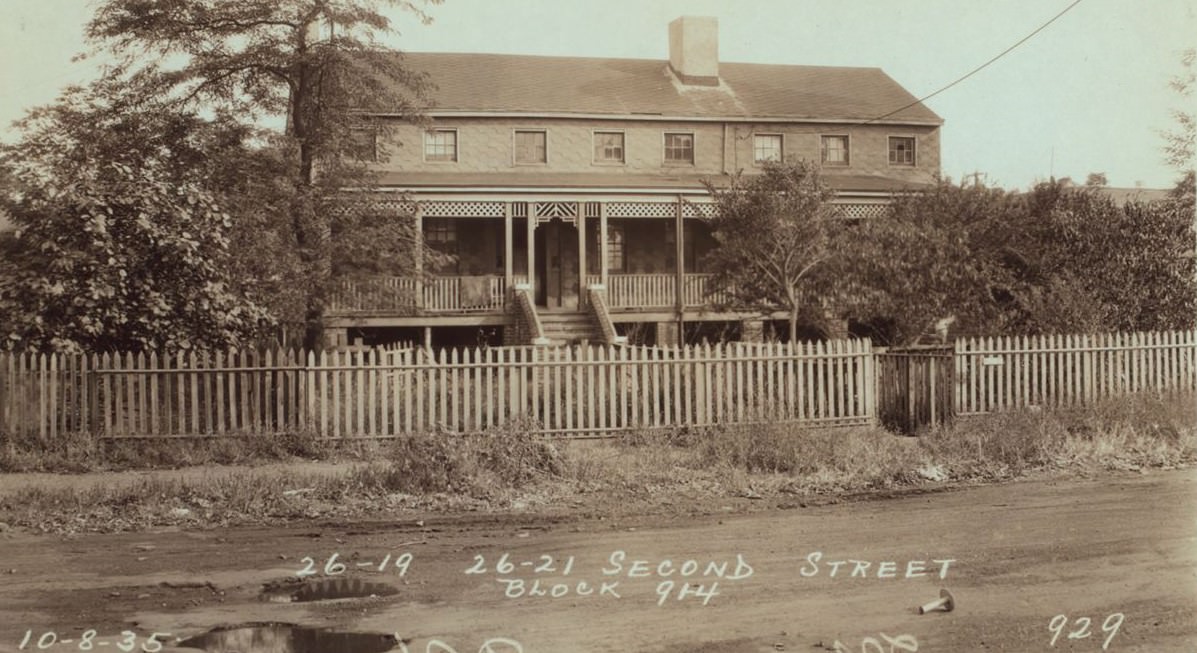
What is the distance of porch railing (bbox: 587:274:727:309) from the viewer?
2486 cm

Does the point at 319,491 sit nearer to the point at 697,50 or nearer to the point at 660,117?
the point at 660,117

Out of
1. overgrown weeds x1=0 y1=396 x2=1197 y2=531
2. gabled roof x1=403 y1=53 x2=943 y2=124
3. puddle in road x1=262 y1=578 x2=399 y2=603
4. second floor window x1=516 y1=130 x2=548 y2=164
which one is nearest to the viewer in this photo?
puddle in road x1=262 y1=578 x2=399 y2=603

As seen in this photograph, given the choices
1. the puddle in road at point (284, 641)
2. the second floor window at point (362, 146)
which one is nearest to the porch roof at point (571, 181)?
the second floor window at point (362, 146)

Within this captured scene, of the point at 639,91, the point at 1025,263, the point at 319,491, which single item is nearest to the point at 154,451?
the point at 319,491

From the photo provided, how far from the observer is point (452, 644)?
5371 mm

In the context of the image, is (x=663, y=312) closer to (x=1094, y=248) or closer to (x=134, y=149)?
(x=1094, y=248)

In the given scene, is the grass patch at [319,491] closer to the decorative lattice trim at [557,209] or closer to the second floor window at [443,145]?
the decorative lattice trim at [557,209]

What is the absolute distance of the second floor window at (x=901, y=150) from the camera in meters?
29.5

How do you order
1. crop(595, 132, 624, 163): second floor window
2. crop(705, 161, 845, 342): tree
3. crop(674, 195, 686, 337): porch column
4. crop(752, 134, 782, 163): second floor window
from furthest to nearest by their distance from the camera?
crop(752, 134, 782, 163): second floor window → crop(595, 132, 624, 163): second floor window → crop(674, 195, 686, 337): porch column → crop(705, 161, 845, 342): tree

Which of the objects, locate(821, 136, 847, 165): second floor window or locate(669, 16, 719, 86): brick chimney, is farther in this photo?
locate(669, 16, 719, 86): brick chimney

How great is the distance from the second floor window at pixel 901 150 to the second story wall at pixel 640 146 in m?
0.04

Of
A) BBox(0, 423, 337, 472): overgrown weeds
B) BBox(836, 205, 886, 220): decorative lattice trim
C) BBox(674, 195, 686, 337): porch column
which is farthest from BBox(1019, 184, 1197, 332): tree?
BBox(0, 423, 337, 472): overgrown weeds

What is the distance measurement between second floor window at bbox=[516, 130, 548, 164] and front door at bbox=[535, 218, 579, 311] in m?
1.77

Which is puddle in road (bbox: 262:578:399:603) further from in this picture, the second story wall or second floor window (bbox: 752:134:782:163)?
second floor window (bbox: 752:134:782:163)
